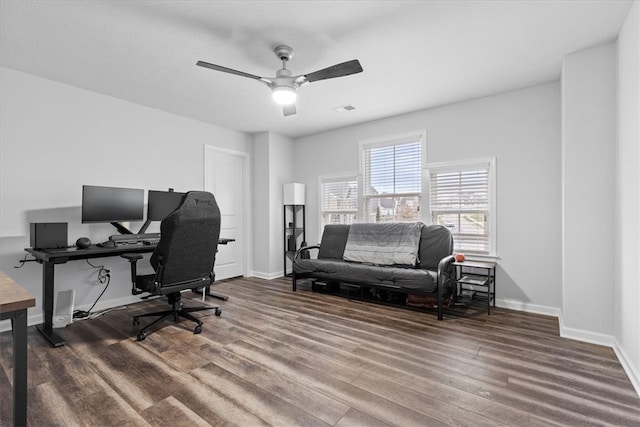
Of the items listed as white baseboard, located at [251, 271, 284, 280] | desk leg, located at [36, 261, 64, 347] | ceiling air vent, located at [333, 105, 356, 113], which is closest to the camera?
desk leg, located at [36, 261, 64, 347]

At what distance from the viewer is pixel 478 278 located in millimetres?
3725

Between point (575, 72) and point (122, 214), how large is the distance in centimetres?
485

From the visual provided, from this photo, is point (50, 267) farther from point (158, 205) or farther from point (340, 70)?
point (340, 70)

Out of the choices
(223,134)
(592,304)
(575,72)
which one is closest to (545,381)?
(592,304)

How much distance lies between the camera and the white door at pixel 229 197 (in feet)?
16.4

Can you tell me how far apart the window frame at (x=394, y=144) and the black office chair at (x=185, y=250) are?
8.58 ft

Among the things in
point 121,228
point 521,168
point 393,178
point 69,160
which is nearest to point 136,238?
point 121,228

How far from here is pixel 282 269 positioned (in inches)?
221

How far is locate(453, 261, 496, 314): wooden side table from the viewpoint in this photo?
11.4 feet

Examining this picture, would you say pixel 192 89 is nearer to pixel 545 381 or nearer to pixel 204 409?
pixel 204 409

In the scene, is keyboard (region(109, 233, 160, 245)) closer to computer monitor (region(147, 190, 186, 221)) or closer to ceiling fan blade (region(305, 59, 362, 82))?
computer monitor (region(147, 190, 186, 221))

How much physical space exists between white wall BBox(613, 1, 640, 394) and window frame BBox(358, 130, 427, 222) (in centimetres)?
207

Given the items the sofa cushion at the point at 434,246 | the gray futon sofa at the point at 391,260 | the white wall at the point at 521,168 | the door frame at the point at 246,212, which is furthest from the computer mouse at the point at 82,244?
the white wall at the point at 521,168

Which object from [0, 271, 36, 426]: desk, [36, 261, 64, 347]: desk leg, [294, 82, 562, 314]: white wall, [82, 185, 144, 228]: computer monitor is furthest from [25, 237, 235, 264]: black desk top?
[294, 82, 562, 314]: white wall
